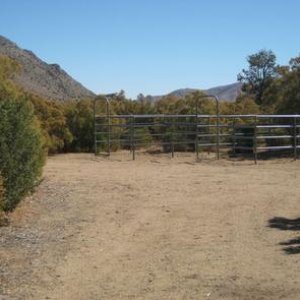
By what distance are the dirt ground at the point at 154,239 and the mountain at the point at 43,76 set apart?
143ft

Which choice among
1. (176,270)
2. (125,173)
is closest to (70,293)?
(176,270)

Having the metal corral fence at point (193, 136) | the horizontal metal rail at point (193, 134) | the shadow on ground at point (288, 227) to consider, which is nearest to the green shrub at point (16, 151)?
the shadow on ground at point (288, 227)

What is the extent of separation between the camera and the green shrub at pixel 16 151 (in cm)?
1079

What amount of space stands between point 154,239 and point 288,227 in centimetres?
218

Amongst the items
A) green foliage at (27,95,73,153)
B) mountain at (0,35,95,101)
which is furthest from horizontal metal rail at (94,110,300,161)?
mountain at (0,35,95,101)

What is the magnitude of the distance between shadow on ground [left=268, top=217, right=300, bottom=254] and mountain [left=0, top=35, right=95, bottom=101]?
4712cm

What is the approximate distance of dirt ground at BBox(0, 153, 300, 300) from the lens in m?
7.42

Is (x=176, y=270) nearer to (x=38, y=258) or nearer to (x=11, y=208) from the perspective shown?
(x=38, y=258)

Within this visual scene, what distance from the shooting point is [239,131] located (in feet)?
85.7

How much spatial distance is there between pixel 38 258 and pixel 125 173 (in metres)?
8.95

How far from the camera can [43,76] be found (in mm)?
63906

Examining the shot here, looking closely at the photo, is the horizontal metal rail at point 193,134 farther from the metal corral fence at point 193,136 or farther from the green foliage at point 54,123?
the green foliage at point 54,123

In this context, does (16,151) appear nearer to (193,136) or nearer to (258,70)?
(193,136)

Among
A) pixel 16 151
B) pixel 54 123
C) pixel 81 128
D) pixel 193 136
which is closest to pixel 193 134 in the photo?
pixel 193 136
